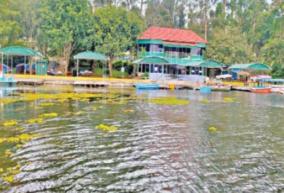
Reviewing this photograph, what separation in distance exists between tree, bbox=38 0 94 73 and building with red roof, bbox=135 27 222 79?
8453mm

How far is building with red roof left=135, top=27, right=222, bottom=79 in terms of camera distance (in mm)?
53219

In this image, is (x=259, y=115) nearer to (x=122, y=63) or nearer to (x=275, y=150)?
(x=275, y=150)

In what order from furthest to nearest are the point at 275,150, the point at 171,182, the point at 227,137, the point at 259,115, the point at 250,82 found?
the point at 250,82 → the point at 259,115 → the point at 227,137 → the point at 275,150 → the point at 171,182

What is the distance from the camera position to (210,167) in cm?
1030

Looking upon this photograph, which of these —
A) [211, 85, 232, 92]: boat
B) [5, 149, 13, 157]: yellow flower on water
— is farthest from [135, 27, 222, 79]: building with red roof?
[5, 149, 13, 157]: yellow flower on water

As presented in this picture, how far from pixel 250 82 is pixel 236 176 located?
45996 millimetres

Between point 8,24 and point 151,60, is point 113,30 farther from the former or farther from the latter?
point 8,24

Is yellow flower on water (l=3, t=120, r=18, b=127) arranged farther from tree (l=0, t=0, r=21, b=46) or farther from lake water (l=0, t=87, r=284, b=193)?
tree (l=0, t=0, r=21, b=46)

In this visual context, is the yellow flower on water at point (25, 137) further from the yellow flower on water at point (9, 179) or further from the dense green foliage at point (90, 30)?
the dense green foliage at point (90, 30)

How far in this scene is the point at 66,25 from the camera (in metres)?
48.2

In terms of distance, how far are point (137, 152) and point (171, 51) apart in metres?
46.0

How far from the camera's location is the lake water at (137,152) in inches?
343

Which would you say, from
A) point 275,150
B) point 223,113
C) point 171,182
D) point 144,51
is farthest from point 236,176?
point 144,51

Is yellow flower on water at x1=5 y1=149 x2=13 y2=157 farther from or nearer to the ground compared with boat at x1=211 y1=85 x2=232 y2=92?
nearer to the ground
